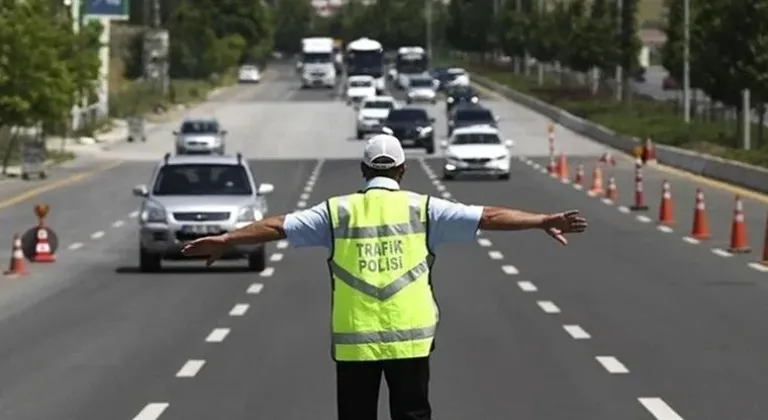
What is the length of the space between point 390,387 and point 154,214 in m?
18.6

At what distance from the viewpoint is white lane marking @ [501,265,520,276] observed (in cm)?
2689

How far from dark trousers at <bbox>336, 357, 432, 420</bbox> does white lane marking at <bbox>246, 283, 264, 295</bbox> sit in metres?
15.7

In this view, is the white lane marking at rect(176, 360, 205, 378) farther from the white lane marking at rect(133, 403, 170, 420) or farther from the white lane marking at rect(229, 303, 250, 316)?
the white lane marking at rect(229, 303, 250, 316)

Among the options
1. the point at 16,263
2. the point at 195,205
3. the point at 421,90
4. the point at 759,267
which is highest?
the point at 195,205

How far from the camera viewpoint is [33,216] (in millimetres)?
39250

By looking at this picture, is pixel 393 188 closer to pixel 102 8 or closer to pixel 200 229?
pixel 200 229

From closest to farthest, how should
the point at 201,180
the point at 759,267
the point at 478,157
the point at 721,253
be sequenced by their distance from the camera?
1. the point at 759,267
2. the point at 201,180
3. the point at 721,253
4. the point at 478,157

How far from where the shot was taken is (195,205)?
87.2ft

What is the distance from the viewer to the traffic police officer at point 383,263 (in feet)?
26.5

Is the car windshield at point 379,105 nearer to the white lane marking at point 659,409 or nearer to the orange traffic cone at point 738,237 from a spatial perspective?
the orange traffic cone at point 738,237

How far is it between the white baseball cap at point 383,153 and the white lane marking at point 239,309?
43.2 ft

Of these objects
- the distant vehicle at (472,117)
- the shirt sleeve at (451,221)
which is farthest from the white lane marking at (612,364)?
the distant vehicle at (472,117)

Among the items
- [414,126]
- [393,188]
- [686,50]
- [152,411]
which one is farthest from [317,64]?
[393,188]

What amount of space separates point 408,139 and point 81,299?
4517 cm
